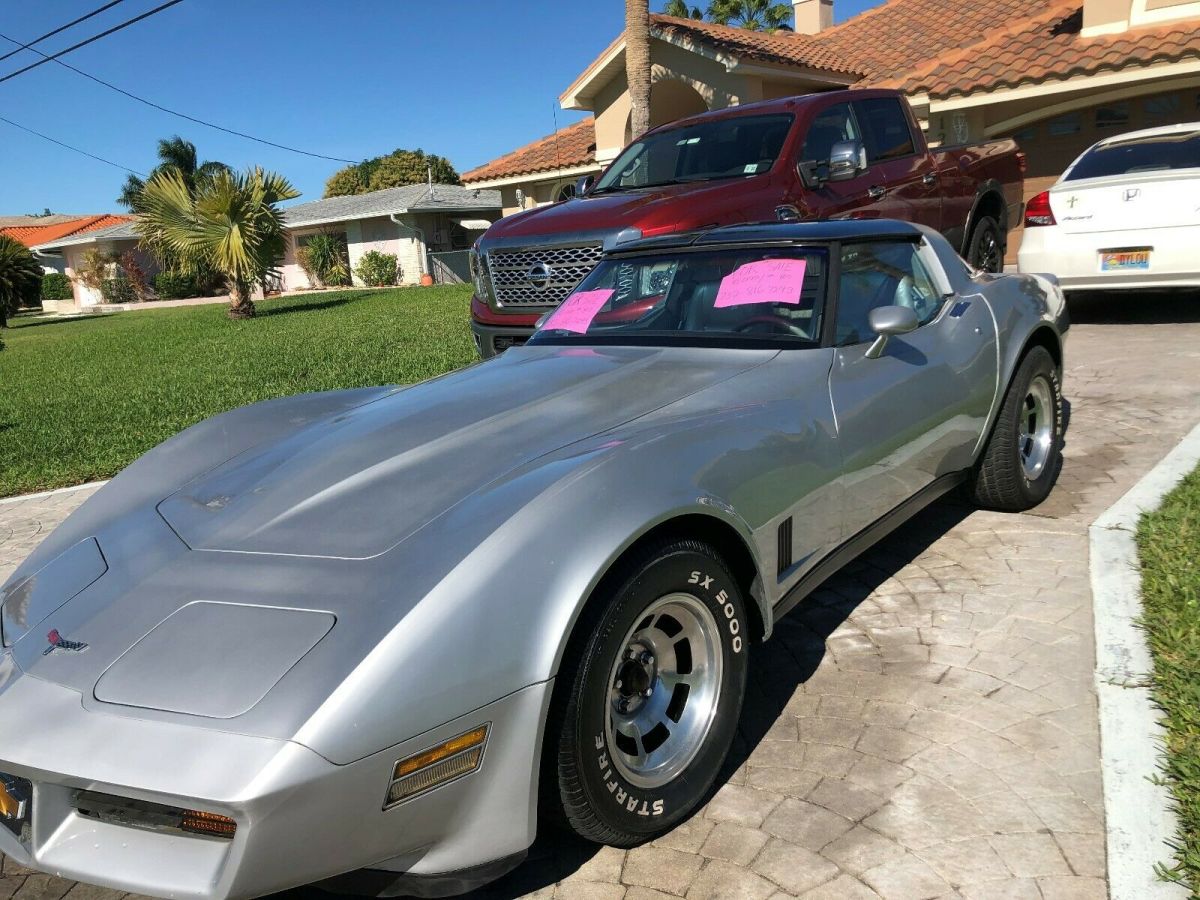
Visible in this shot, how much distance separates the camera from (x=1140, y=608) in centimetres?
363

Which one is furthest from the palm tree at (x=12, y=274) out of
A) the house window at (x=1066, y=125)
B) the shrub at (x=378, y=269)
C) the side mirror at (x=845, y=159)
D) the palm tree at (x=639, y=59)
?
the side mirror at (x=845, y=159)

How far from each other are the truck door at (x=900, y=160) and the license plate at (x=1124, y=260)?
1484mm

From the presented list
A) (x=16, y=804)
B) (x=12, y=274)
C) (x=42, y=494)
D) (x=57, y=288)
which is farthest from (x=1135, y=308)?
(x=57, y=288)

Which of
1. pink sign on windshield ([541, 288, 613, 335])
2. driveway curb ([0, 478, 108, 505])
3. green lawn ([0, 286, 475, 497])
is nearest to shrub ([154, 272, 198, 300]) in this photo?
green lawn ([0, 286, 475, 497])

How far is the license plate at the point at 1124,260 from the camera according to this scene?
26.9 ft

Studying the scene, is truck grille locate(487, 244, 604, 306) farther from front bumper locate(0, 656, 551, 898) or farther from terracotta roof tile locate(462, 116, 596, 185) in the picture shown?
terracotta roof tile locate(462, 116, 596, 185)

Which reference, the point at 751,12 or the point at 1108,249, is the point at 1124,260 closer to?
the point at 1108,249

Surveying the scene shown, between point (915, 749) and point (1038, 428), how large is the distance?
2531mm

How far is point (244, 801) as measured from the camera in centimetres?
179

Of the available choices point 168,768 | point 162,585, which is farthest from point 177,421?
point 168,768

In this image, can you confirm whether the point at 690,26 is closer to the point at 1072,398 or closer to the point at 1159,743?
the point at 1072,398

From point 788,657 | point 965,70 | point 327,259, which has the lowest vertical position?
point 788,657

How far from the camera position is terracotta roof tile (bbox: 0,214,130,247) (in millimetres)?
58184

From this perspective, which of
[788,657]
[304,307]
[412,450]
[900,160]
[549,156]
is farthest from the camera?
[304,307]
